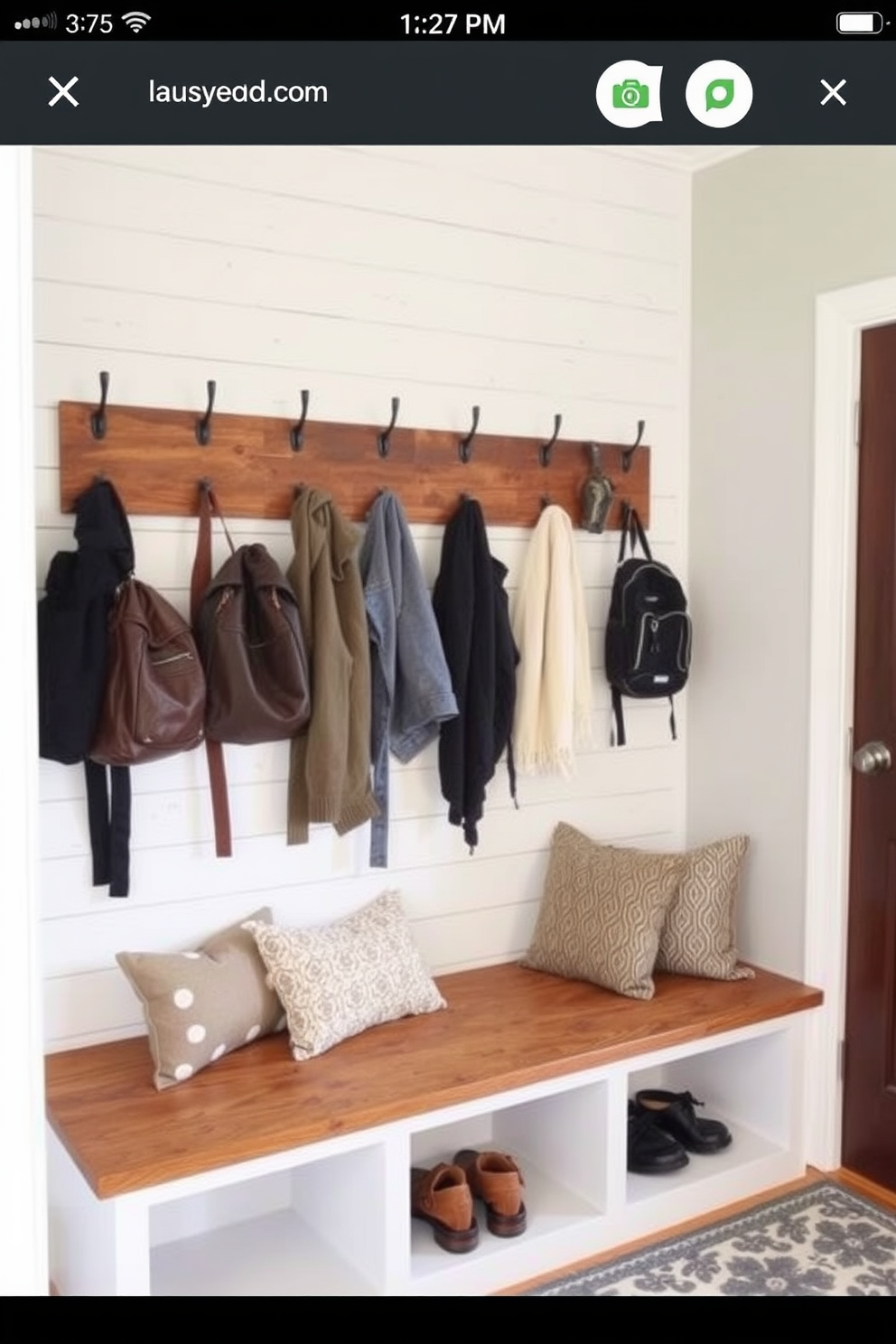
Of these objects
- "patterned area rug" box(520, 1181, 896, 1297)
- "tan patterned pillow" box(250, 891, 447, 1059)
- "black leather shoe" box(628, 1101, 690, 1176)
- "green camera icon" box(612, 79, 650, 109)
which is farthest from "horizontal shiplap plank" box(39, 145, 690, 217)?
"patterned area rug" box(520, 1181, 896, 1297)

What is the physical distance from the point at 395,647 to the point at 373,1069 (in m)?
0.88

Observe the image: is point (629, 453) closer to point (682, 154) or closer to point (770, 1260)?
point (682, 154)

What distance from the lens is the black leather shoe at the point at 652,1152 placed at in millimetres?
2682

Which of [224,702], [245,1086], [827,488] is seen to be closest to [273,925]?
[245,1086]

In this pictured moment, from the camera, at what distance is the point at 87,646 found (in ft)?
7.32

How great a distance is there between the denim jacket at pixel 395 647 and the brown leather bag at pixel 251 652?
0.23 meters

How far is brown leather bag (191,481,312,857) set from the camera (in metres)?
2.33

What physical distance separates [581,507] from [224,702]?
3.62 feet

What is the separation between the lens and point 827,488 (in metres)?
2.79

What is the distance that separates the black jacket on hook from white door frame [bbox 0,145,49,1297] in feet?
4.29

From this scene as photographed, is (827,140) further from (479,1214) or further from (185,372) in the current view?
(479,1214)

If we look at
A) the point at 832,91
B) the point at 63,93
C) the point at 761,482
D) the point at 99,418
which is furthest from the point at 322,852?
the point at 832,91

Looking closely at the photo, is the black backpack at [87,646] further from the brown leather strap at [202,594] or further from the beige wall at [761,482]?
the beige wall at [761,482]
